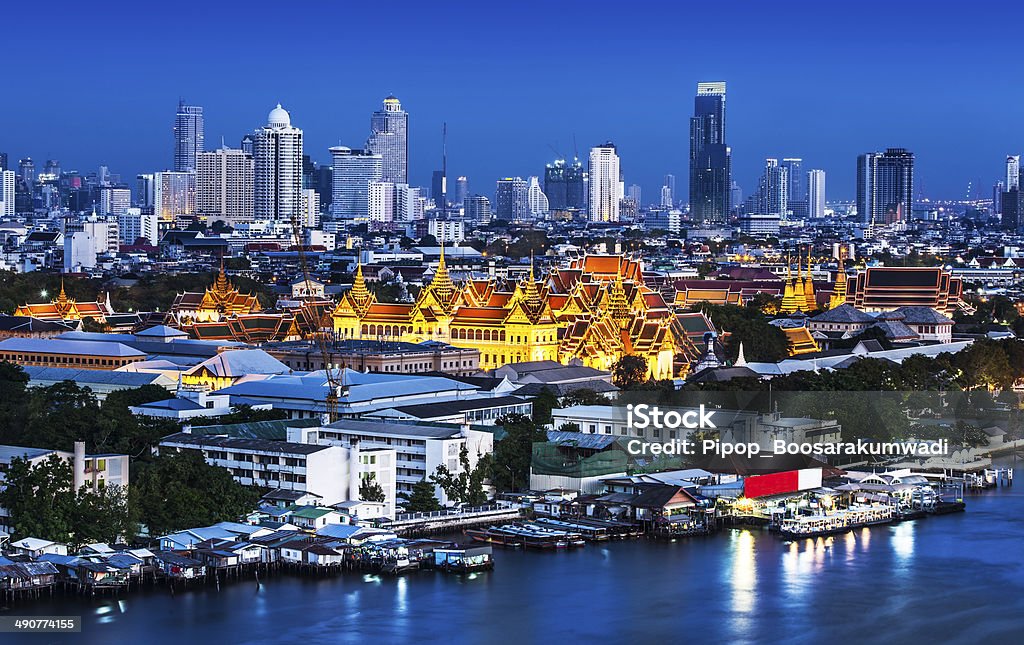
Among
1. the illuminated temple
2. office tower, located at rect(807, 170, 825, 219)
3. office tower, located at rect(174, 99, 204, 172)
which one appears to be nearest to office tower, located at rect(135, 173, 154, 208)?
office tower, located at rect(174, 99, 204, 172)

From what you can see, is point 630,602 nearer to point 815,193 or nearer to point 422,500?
point 422,500

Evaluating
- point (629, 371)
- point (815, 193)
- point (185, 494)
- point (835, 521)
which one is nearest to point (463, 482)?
point (185, 494)

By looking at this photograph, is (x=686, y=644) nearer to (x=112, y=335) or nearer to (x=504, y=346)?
(x=504, y=346)

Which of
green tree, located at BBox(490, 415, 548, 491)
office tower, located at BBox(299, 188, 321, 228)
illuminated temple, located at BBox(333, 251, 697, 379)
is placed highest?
office tower, located at BBox(299, 188, 321, 228)

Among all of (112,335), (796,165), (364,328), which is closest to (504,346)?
(364,328)

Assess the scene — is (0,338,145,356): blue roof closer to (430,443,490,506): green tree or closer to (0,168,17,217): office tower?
(430,443,490,506): green tree

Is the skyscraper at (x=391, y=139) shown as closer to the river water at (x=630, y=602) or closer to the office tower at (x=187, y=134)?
the office tower at (x=187, y=134)

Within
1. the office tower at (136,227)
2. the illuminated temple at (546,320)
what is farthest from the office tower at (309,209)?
the illuminated temple at (546,320)
